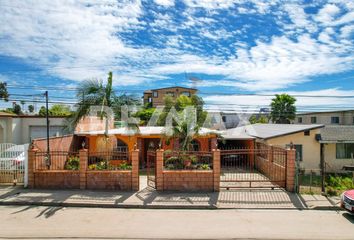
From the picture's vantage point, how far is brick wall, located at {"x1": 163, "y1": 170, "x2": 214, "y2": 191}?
40.0ft

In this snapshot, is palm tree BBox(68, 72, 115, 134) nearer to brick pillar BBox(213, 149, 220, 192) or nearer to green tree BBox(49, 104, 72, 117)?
brick pillar BBox(213, 149, 220, 192)

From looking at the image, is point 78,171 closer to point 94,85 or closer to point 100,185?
point 100,185

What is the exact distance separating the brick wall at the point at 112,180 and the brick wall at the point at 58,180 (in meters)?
0.68

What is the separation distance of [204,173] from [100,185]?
438 centimetres

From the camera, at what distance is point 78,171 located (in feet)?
41.1

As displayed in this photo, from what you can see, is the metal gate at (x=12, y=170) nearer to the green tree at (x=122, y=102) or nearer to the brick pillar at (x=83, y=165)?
the brick pillar at (x=83, y=165)

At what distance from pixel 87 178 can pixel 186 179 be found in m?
4.17

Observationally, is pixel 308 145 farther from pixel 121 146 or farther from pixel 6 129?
pixel 6 129

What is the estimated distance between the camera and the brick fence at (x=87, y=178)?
12336mm

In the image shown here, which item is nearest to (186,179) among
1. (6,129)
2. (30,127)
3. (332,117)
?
(6,129)

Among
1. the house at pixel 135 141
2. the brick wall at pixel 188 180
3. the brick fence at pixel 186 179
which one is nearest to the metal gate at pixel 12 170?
the brick fence at pixel 186 179

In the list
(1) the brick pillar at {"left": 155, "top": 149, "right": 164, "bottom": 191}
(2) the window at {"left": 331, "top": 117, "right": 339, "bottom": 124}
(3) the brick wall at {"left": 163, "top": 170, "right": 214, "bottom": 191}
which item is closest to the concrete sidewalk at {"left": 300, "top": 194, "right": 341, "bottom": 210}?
(3) the brick wall at {"left": 163, "top": 170, "right": 214, "bottom": 191}

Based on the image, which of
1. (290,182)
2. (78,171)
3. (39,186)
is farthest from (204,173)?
(39,186)

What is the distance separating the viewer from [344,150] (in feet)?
65.9
